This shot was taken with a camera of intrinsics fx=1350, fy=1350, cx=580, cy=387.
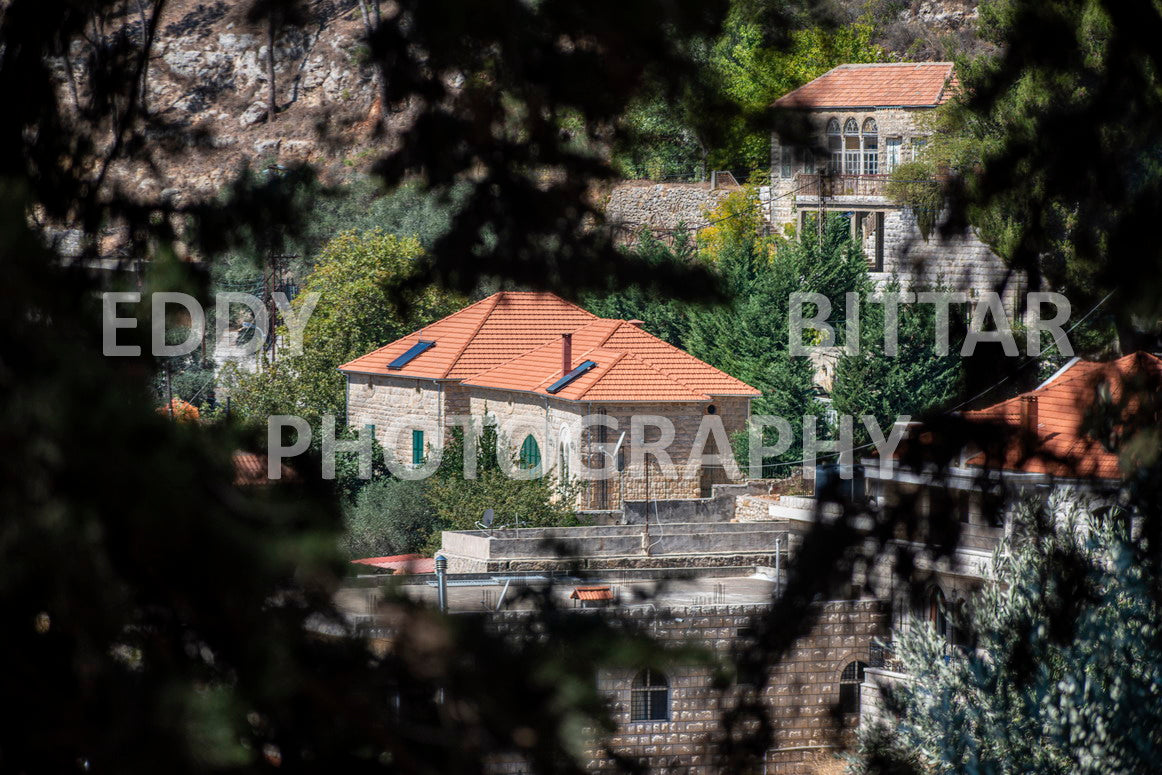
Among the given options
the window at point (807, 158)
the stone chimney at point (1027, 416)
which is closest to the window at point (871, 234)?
the stone chimney at point (1027, 416)

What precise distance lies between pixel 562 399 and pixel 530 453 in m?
1.53

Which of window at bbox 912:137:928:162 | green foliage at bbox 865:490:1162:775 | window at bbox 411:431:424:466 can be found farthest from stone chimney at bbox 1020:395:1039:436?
window at bbox 411:431:424:466

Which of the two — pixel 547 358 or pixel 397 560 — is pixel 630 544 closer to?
pixel 547 358

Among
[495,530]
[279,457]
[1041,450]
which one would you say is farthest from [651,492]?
[279,457]

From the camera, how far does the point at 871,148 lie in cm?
2844

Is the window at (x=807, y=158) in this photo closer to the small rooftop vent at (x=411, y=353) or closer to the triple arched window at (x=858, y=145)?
the small rooftop vent at (x=411, y=353)

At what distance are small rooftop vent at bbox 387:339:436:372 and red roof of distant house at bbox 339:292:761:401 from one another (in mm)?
87

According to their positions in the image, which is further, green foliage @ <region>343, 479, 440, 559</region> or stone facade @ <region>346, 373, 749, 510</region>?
stone facade @ <region>346, 373, 749, 510</region>

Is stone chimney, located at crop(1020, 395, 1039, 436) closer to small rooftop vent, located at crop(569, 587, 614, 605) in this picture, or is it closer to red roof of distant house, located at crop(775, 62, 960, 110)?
small rooftop vent, located at crop(569, 587, 614, 605)

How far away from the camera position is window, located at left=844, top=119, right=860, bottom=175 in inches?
1113

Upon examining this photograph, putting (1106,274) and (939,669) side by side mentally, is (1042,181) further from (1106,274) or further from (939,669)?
(939,669)

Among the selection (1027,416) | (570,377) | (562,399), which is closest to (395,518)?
(562,399)

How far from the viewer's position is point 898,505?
421cm

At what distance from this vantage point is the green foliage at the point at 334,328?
1088 inches
